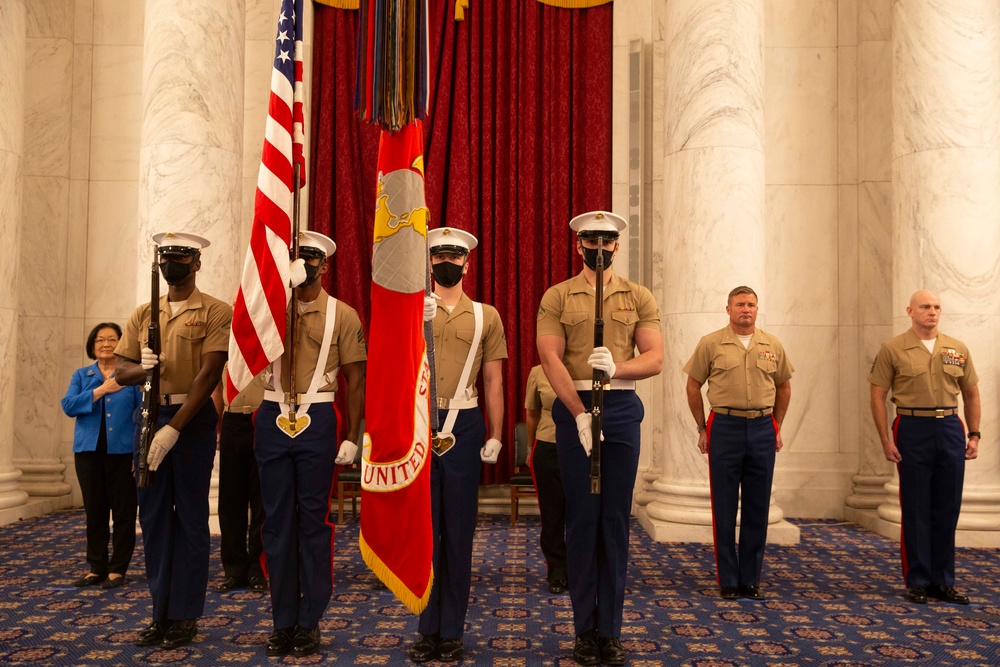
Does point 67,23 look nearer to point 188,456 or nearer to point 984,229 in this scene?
point 188,456

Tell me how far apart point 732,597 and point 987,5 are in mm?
5702

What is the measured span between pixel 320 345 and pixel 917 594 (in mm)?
3899

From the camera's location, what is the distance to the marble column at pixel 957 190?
686 centimetres

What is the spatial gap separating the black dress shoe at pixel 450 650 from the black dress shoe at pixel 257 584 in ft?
6.01

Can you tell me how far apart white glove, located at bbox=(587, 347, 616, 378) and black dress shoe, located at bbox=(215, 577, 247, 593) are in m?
2.94

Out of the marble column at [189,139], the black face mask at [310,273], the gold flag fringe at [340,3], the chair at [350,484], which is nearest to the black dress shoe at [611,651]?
the black face mask at [310,273]

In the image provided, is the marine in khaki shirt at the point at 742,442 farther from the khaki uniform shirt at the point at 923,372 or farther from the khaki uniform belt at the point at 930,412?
the khaki uniform belt at the point at 930,412

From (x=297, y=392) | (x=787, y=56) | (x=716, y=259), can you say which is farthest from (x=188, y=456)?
(x=787, y=56)

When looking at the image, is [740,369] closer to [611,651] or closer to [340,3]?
[611,651]

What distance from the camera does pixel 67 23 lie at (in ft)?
29.0

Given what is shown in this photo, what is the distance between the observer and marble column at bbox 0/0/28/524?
295 inches

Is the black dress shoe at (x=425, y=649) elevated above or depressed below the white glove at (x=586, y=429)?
below

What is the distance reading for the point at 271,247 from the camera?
3.77 m

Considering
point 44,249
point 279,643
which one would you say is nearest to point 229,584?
point 279,643
